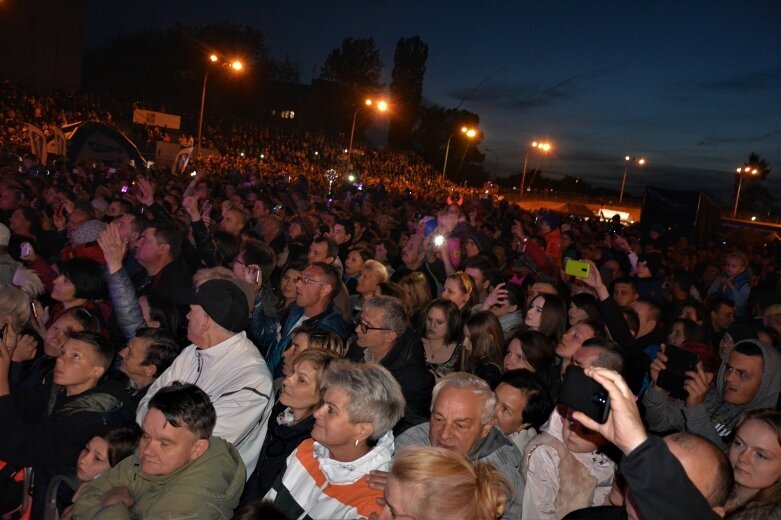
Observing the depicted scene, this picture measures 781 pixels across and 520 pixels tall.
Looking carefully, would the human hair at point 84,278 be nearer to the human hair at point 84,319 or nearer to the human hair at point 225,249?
the human hair at point 84,319

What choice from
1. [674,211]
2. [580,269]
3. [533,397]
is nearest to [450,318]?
[580,269]

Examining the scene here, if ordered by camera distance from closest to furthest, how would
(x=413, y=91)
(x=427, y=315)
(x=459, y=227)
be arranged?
(x=427, y=315)
(x=459, y=227)
(x=413, y=91)

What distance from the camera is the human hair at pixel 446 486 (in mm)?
2275

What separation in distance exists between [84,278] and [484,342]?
130 inches

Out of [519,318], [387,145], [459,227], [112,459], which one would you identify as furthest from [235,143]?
[387,145]

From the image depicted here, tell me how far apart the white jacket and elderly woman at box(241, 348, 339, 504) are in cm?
10

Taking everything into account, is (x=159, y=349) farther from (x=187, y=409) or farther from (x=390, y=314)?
(x=390, y=314)

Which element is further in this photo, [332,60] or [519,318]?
[332,60]

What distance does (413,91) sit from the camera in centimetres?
7706

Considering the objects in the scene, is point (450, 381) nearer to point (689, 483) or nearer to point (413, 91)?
point (689, 483)

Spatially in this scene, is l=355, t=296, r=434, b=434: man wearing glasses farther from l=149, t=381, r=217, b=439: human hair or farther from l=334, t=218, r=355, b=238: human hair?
l=334, t=218, r=355, b=238: human hair

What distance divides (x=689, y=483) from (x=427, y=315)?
147 inches

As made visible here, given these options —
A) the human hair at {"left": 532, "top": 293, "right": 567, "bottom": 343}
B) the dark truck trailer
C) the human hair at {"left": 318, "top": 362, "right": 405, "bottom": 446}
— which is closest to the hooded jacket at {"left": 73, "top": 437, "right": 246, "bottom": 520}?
the human hair at {"left": 318, "top": 362, "right": 405, "bottom": 446}

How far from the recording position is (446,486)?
229cm
